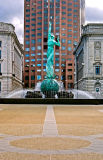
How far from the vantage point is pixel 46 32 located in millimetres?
138000

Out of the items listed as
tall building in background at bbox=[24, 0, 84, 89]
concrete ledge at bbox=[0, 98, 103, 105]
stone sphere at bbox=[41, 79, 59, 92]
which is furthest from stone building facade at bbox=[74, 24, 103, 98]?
tall building in background at bbox=[24, 0, 84, 89]

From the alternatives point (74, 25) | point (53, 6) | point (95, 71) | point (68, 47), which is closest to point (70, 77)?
point (68, 47)

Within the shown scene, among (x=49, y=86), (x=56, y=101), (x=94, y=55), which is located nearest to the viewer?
(x=56, y=101)

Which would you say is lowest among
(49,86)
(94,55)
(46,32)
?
(49,86)

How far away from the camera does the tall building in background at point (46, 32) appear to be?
136250 mm

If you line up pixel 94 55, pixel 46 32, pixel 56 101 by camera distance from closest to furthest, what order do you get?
1. pixel 56 101
2. pixel 94 55
3. pixel 46 32

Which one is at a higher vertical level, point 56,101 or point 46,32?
point 46,32

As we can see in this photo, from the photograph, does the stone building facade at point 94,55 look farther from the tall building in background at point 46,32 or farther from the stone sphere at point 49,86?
the tall building in background at point 46,32

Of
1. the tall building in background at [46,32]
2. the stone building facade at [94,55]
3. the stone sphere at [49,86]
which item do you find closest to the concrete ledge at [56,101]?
the stone sphere at [49,86]

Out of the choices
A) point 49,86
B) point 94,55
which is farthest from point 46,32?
point 49,86

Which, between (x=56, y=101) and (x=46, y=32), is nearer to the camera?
(x=56, y=101)

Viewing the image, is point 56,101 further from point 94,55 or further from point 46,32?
point 46,32

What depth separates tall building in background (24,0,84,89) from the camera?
136250mm

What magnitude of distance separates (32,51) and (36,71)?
34.5 feet
